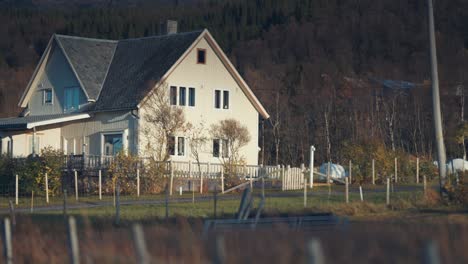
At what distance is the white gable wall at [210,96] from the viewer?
53.2 meters

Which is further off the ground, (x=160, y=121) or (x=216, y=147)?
(x=160, y=121)

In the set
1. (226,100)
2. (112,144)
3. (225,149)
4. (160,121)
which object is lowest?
(225,149)

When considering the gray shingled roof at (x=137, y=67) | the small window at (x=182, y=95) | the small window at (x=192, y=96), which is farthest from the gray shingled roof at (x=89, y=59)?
the small window at (x=192, y=96)

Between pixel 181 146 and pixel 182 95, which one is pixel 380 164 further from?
pixel 182 95

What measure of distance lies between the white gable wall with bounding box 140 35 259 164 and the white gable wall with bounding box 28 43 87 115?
5680mm

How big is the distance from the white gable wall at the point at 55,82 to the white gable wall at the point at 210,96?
5.68 metres

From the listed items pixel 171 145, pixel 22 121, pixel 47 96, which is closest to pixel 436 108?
pixel 171 145

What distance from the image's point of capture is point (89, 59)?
5666cm

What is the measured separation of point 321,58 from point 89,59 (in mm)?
66752

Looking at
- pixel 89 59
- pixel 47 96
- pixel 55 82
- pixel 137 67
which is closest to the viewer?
pixel 137 67

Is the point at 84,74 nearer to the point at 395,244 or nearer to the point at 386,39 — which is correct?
the point at 395,244

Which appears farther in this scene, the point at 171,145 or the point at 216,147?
the point at 216,147

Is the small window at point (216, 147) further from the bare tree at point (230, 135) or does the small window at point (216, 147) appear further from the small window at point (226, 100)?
the small window at point (226, 100)

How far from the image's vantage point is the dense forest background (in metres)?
71.3
